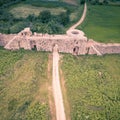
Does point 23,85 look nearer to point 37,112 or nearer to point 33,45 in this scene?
point 37,112

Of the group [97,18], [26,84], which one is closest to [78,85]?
[26,84]

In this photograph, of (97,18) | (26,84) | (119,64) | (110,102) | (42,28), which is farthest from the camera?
(97,18)

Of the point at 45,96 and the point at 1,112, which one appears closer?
the point at 1,112

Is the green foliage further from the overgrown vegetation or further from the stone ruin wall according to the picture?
the overgrown vegetation

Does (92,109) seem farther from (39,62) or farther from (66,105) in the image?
(39,62)

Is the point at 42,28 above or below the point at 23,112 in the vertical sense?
above

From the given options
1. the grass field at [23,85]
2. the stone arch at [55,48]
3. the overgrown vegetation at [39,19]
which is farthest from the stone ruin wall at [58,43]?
the overgrown vegetation at [39,19]

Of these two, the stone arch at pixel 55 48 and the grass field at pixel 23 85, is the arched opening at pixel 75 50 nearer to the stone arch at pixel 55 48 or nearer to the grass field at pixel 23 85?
the stone arch at pixel 55 48
